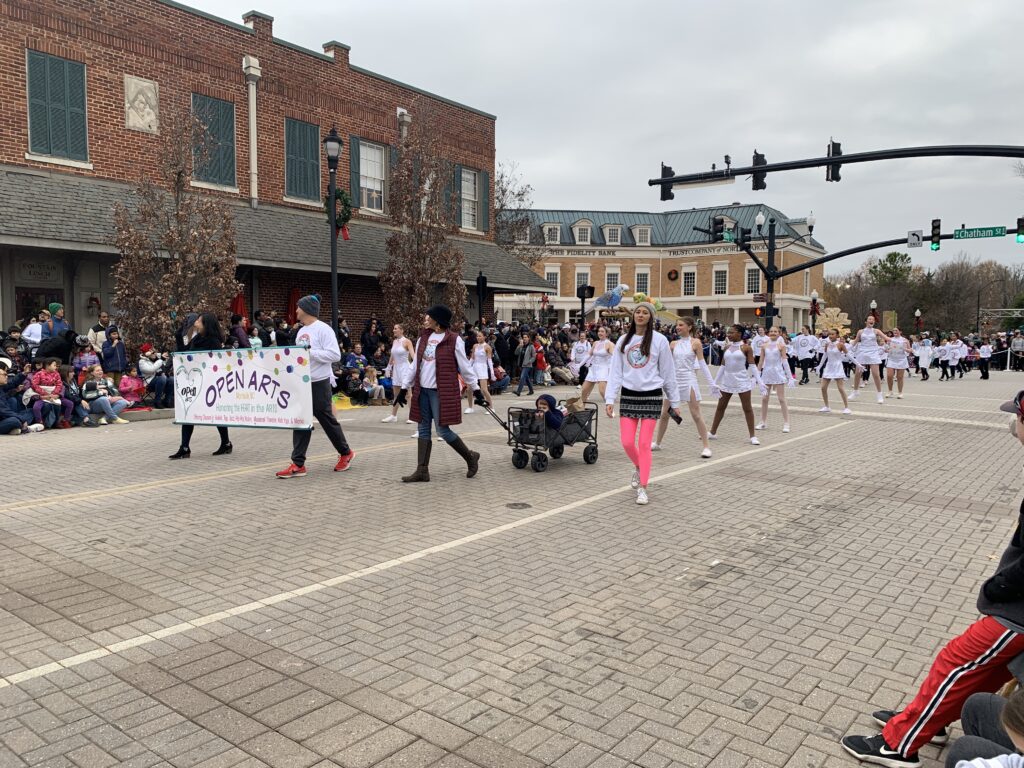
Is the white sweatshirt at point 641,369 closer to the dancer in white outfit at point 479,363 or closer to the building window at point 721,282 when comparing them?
the dancer in white outfit at point 479,363

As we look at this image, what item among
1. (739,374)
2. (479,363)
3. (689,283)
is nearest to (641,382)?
(739,374)

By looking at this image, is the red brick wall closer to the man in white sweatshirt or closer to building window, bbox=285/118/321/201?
building window, bbox=285/118/321/201

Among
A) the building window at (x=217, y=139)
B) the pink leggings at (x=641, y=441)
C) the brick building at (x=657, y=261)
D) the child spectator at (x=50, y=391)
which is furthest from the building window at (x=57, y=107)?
the brick building at (x=657, y=261)

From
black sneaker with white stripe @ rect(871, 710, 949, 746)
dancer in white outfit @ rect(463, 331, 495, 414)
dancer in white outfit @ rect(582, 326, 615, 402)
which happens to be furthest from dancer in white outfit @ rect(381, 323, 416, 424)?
black sneaker with white stripe @ rect(871, 710, 949, 746)

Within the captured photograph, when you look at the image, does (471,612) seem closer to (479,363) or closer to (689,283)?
(479,363)

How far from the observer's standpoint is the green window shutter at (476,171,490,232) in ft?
90.1

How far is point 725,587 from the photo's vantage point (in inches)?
204

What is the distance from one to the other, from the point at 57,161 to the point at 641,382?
14.8 m

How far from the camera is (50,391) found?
12.8 metres

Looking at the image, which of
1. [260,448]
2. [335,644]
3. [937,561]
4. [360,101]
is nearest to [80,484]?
[260,448]

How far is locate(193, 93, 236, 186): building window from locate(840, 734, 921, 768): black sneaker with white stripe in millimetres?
18730

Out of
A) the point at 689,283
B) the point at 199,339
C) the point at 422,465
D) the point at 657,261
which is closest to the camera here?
the point at 422,465

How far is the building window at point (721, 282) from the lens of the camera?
6964cm

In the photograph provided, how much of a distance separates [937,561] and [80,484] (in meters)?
8.21
